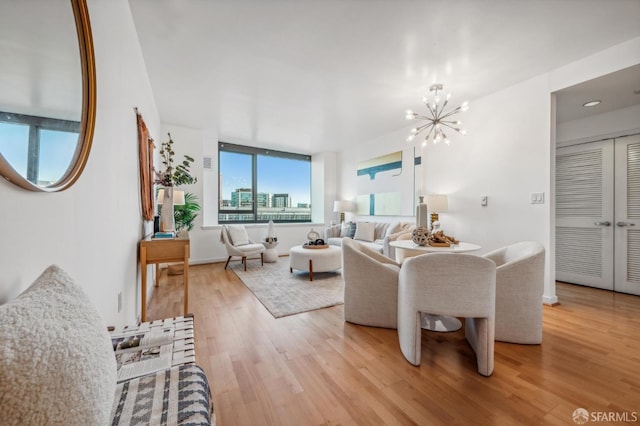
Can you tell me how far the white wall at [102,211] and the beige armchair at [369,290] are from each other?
174 cm

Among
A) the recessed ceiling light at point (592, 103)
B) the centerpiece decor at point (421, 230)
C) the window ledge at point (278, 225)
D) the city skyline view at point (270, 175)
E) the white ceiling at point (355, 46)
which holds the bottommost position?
the window ledge at point (278, 225)

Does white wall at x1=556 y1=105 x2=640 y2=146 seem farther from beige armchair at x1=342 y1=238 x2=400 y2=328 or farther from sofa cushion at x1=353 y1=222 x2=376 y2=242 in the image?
beige armchair at x1=342 y1=238 x2=400 y2=328

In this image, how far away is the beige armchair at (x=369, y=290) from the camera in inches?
87.0

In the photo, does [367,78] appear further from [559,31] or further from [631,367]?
[631,367]

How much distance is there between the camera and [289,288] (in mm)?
3385

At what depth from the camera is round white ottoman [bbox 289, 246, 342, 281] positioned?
3830 millimetres

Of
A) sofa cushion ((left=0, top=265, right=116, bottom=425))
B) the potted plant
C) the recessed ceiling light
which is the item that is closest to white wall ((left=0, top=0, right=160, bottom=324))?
sofa cushion ((left=0, top=265, right=116, bottom=425))

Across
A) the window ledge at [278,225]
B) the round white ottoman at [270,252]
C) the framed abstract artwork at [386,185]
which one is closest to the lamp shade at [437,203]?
the framed abstract artwork at [386,185]

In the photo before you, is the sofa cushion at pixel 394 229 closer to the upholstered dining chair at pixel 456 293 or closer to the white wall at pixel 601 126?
the white wall at pixel 601 126

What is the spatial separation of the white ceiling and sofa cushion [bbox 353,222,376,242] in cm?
226

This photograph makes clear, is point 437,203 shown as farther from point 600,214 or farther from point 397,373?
point 397,373

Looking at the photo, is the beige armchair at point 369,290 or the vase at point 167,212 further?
the vase at point 167,212

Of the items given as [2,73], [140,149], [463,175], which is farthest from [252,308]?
[463,175]

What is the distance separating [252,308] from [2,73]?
8.22 feet
